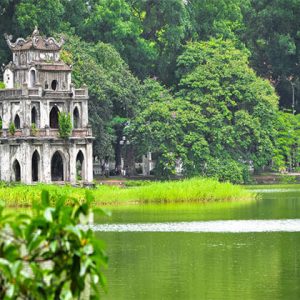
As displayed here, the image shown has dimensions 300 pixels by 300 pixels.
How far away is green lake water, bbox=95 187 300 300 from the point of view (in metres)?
26.1

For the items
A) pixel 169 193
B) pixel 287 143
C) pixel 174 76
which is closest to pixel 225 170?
pixel 287 143

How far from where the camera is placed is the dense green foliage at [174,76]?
7219cm

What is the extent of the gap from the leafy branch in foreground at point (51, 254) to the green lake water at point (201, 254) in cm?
1204

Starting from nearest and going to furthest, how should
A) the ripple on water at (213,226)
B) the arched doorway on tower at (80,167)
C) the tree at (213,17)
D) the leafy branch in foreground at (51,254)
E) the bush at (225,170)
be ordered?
the leafy branch in foreground at (51,254)
the ripple on water at (213,226)
the arched doorway on tower at (80,167)
the bush at (225,170)
the tree at (213,17)

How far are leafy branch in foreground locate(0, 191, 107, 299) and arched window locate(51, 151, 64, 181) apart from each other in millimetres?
51770

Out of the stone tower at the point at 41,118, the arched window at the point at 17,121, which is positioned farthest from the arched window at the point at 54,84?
the arched window at the point at 17,121

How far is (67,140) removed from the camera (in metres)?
63.7

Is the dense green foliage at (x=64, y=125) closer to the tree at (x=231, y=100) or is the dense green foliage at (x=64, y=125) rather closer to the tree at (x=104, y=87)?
the tree at (x=104, y=87)

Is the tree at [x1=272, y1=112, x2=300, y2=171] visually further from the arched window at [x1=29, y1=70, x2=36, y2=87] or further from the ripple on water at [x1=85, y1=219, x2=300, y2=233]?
the ripple on water at [x1=85, y1=219, x2=300, y2=233]

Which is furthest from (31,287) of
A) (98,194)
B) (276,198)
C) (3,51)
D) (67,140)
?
(3,51)

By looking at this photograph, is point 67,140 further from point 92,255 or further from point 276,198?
point 92,255

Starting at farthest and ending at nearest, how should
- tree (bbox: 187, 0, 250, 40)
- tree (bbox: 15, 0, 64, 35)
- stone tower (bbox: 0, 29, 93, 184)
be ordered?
tree (bbox: 187, 0, 250, 40)
tree (bbox: 15, 0, 64, 35)
stone tower (bbox: 0, 29, 93, 184)

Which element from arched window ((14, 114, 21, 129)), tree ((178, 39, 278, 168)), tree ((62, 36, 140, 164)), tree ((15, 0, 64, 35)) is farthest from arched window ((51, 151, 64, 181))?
tree ((178, 39, 278, 168))

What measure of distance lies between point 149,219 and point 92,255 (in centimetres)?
3221
